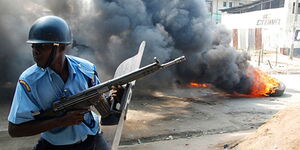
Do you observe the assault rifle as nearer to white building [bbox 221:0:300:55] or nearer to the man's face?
the man's face

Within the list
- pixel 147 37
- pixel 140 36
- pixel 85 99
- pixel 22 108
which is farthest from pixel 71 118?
pixel 140 36

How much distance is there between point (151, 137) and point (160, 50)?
4.46 meters

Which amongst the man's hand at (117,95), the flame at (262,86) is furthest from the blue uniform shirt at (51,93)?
the flame at (262,86)

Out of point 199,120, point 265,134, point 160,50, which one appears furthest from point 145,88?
point 265,134

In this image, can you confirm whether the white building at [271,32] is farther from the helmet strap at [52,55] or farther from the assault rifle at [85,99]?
the helmet strap at [52,55]

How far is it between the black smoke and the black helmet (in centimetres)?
684

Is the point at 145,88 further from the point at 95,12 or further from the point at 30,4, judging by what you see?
the point at 30,4

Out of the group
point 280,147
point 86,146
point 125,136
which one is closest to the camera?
point 86,146

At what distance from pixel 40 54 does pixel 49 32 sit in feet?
0.48

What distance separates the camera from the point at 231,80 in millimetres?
8883

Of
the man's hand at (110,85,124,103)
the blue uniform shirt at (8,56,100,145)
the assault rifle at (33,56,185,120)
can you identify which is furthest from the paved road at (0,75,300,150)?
the assault rifle at (33,56,185,120)

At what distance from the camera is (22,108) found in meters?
1.56

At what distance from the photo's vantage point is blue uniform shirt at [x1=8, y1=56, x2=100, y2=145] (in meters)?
1.58

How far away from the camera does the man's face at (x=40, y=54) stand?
62.6 inches
